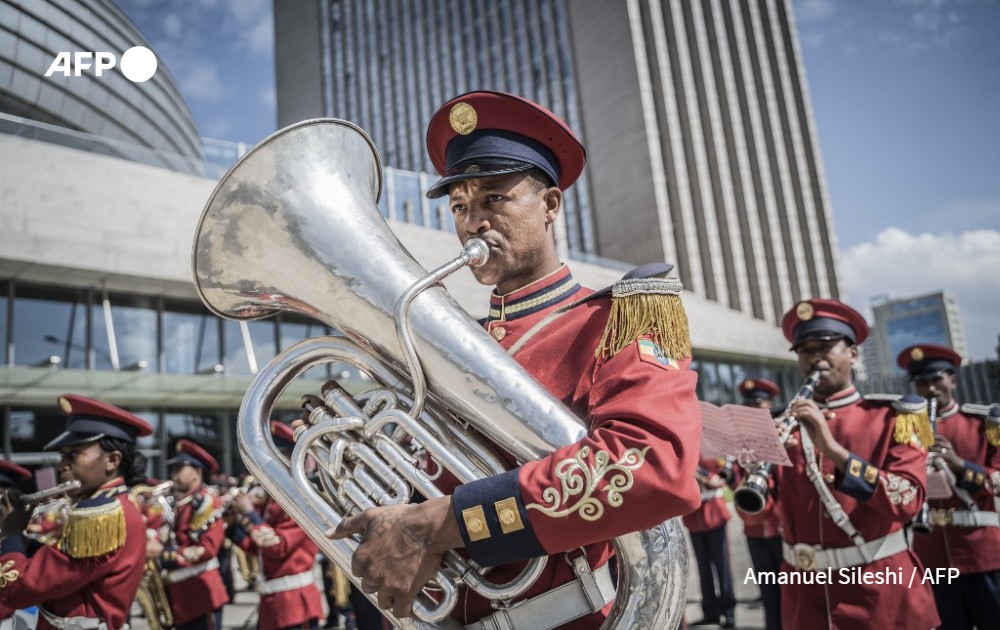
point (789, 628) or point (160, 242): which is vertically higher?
point (160, 242)

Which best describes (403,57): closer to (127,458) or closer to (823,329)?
(127,458)

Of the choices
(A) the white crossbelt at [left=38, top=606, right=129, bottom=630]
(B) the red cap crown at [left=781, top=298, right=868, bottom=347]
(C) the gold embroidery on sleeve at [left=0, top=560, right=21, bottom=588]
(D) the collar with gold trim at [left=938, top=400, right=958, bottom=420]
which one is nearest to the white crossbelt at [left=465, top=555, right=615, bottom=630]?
(B) the red cap crown at [left=781, top=298, right=868, bottom=347]

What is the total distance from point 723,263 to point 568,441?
45.7 meters

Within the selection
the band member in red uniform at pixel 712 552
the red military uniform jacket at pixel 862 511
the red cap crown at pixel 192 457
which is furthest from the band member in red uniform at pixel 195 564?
the red military uniform jacket at pixel 862 511

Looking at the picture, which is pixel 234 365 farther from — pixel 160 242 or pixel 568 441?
pixel 568 441

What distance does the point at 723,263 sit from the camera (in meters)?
44.8

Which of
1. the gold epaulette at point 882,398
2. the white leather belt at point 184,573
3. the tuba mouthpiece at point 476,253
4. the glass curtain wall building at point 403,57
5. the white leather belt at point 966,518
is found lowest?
the white leather belt at point 966,518

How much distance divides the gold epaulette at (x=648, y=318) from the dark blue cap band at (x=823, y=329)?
8.84 ft

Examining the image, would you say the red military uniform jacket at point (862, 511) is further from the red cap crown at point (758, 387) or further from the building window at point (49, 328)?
the building window at point (49, 328)

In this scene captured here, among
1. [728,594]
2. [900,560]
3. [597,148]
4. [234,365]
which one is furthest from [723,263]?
[900,560]

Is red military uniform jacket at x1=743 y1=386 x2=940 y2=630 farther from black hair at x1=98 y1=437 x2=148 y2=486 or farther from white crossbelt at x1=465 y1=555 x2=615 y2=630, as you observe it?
black hair at x1=98 y1=437 x2=148 y2=486

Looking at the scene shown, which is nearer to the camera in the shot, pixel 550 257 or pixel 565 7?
pixel 550 257

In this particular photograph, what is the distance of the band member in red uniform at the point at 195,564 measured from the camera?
21.8 ft

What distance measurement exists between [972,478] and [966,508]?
30 centimetres
